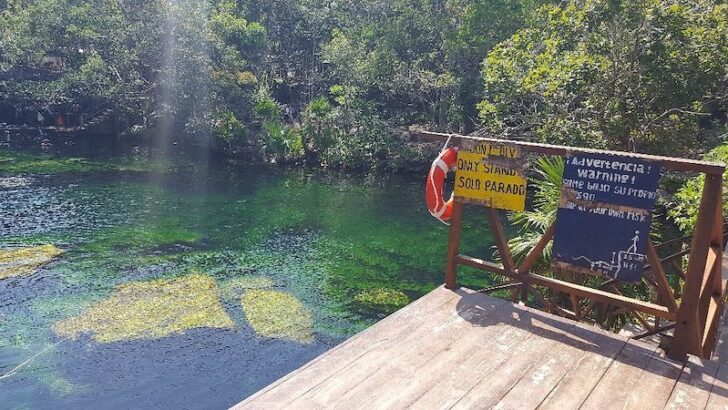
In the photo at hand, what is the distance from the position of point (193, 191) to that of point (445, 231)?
9.42m

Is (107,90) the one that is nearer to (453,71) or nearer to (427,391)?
(453,71)

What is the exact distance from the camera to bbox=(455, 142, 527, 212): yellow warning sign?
447 centimetres

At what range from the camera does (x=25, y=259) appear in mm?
12477

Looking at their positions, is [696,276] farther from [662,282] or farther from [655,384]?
[655,384]

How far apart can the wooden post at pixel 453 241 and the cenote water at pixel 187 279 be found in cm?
429

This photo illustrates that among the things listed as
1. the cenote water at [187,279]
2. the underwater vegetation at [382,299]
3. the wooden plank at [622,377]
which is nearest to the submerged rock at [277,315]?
the cenote water at [187,279]

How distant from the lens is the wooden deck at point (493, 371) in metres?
3.30

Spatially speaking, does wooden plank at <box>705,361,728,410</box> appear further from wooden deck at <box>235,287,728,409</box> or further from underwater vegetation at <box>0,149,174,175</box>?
underwater vegetation at <box>0,149,174,175</box>

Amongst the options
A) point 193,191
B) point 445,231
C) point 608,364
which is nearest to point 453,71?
point 445,231

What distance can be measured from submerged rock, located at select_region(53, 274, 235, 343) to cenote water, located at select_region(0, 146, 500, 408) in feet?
0.11

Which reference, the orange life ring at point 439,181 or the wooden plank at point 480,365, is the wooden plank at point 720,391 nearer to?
the wooden plank at point 480,365

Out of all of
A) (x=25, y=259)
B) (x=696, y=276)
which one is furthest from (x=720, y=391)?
(x=25, y=259)

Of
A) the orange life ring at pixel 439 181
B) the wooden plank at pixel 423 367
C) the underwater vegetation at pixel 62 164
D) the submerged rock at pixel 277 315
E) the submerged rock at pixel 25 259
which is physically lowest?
the submerged rock at pixel 277 315

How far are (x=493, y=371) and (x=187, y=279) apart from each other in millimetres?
9150
